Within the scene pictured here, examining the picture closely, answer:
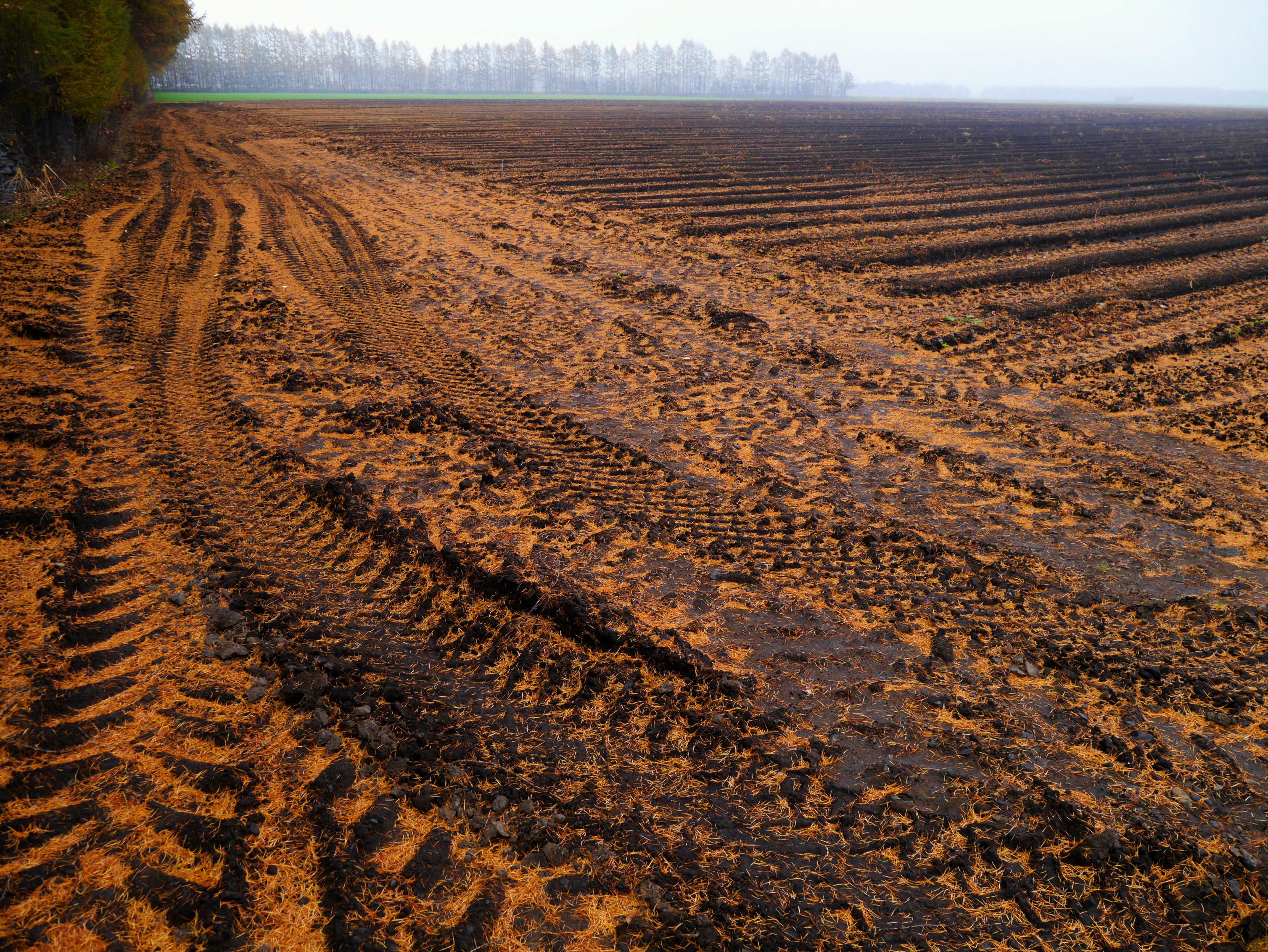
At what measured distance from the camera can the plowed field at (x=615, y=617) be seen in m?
2.50

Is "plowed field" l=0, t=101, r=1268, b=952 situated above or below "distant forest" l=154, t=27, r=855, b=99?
below

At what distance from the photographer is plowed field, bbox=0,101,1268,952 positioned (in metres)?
2.50

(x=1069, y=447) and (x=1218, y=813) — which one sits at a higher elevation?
(x=1069, y=447)

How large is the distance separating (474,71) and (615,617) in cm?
18406

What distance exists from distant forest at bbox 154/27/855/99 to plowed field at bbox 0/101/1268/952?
274 feet

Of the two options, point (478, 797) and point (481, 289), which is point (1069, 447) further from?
point (481, 289)

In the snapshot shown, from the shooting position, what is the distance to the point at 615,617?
3824 mm

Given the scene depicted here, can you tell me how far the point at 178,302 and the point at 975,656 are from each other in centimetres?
942

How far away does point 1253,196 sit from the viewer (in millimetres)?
20203

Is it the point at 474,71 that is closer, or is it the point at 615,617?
the point at 615,617

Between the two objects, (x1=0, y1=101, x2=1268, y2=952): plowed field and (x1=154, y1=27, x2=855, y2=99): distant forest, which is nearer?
(x1=0, y1=101, x2=1268, y2=952): plowed field

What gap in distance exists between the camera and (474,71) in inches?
6112

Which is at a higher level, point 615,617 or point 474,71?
point 474,71

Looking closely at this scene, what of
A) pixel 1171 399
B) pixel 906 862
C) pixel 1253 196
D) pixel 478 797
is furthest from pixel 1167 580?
pixel 1253 196
